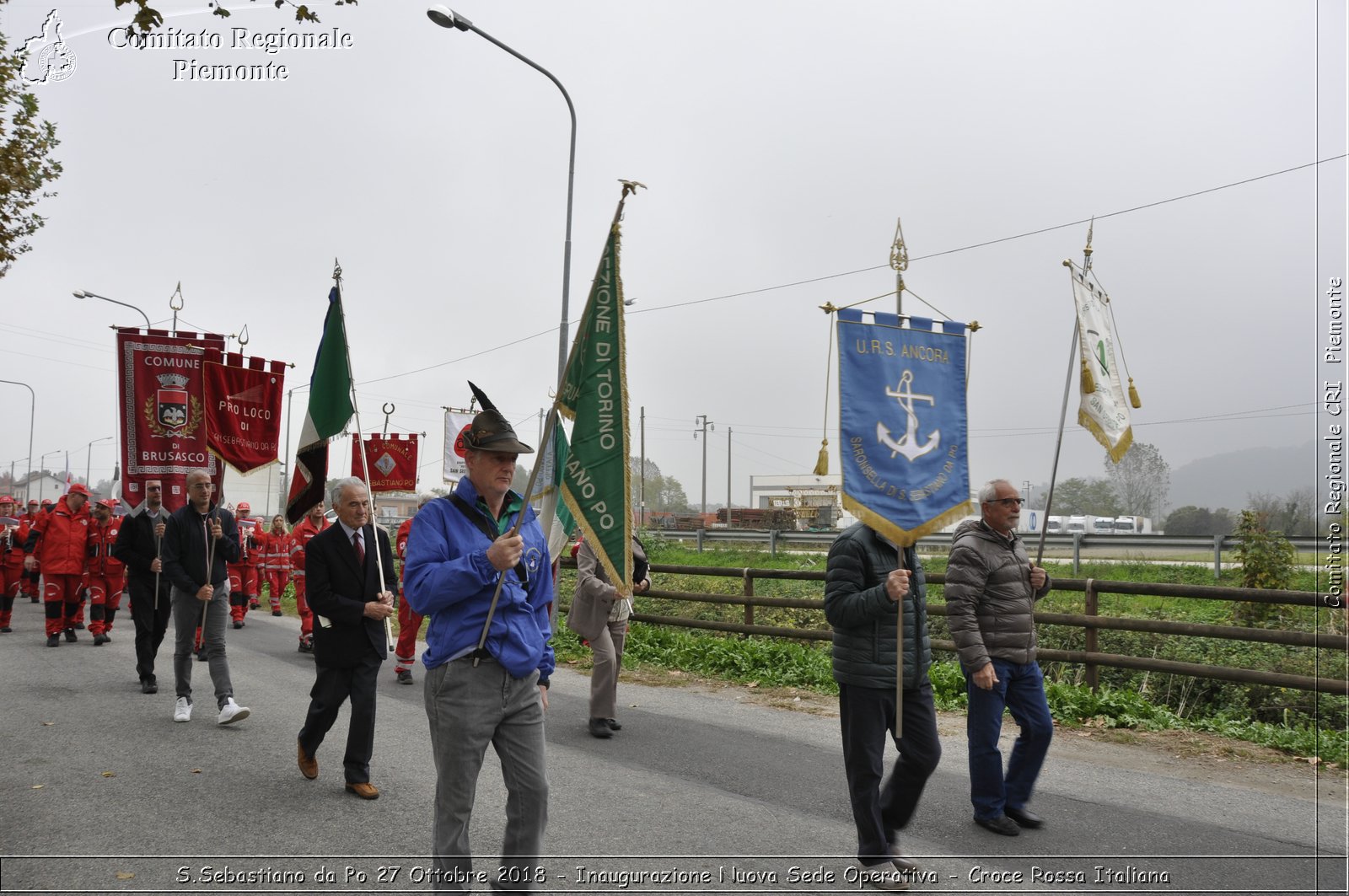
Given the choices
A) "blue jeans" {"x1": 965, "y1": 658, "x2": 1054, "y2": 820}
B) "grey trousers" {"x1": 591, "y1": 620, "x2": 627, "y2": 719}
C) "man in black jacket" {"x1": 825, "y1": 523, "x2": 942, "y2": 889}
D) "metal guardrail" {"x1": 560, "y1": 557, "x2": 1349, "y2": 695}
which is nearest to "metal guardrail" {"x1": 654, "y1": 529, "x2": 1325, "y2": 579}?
"metal guardrail" {"x1": 560, "y1": 557, "x2": 1349, "y2": 695}

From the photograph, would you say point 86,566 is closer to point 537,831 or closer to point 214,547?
point 214,547

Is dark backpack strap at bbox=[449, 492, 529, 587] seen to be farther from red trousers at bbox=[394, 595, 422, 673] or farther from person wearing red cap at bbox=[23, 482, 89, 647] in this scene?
person wearing red cap at bbox=[23, 482, 89, 647]

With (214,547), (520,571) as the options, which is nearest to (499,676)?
(520,571)

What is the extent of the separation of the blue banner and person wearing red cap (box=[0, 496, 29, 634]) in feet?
49.0

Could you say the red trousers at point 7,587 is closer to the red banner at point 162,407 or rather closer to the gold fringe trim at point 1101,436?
the red banner at point 162,407

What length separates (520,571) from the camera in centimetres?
400

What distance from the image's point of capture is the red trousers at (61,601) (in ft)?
42.9

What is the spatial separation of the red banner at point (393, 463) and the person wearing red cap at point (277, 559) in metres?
2.70

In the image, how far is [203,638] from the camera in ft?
25.5

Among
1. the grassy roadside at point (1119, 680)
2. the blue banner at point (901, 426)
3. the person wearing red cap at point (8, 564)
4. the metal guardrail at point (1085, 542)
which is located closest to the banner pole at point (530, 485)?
the blue banner at point (901, 426)

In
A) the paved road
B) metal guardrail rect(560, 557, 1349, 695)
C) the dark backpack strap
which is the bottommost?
the paved road

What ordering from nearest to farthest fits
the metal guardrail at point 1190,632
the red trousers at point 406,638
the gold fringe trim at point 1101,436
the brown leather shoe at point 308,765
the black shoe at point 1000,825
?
the black shoe at point 1000,825, the brown leather shoe at point 308,765, the gold fringe trim at point 1101,436, the metal guardrail at point 1190,632, the red trousers at point 406,638

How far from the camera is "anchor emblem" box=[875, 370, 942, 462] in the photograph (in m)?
4.72

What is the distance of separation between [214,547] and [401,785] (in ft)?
10.6
